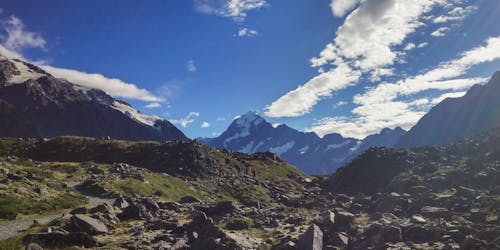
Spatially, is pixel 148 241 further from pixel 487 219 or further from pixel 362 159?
pixel 362 159

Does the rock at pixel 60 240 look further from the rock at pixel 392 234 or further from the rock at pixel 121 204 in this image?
the rock at pixel 392 234

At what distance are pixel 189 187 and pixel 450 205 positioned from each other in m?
52.2

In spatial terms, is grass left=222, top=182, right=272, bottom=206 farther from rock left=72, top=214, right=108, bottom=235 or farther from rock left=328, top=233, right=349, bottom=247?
rock left=328, top=233, right=349, bottom=247

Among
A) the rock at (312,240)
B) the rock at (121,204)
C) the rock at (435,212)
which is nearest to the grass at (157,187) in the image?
the rock at (121,204)

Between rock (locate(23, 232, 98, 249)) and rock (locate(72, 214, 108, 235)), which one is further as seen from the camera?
rock (locate(72, 214, 108, 235))

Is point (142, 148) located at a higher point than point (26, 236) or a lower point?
higher

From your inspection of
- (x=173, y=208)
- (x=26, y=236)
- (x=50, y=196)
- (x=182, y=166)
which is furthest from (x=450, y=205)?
(x=182, y=166)

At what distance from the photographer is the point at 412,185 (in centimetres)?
7412

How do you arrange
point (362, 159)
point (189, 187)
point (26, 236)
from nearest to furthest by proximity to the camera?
point (26, 236), point (189, 187), point (362, 159)

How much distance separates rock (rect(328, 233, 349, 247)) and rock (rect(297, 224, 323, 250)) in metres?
0.88

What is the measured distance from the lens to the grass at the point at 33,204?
38625mm

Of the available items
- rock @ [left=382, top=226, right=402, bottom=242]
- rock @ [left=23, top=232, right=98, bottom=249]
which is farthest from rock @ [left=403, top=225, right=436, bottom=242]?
rock @ [left=23, top=232, right=98, bottom=249]

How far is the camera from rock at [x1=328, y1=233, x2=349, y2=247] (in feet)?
91.5

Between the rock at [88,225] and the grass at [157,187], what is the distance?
2896 centimetres
